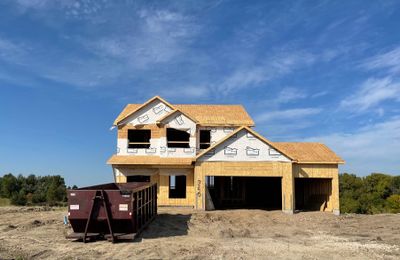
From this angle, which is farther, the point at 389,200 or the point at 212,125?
the point at 389,200

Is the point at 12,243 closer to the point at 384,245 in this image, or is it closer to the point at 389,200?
the point at 384,245

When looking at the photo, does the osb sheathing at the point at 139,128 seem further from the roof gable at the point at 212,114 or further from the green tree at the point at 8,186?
the green tree at the point at 8,186

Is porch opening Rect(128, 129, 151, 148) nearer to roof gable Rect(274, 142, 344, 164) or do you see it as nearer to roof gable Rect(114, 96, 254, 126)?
roof gable Rect(114, 96, 254, 126)

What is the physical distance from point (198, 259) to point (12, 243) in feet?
24.7

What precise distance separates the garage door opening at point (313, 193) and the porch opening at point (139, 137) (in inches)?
500

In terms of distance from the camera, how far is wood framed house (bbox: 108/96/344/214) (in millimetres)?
26672

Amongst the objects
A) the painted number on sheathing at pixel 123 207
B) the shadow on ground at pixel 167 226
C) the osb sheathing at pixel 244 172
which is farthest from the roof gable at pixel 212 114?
the painted number on sheathing at pixel 123 207

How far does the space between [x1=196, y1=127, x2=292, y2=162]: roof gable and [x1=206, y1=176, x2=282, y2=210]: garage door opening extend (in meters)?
4.72

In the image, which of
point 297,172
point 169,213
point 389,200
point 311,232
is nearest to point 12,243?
point 169,213

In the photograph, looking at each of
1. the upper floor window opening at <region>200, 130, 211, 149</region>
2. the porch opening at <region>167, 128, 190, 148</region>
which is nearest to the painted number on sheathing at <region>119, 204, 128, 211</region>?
the porch opening at <region>167, 128, 190, 148</region>

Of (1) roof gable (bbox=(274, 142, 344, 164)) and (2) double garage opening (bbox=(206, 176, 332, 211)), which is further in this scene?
(2) double garage opening (bbox=(206, 176, 332, 211))

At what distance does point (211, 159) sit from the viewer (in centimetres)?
2673

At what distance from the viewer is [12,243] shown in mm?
15258

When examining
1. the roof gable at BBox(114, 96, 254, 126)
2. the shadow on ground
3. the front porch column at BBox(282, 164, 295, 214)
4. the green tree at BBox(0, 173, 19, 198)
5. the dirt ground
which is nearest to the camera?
the dirt ground
